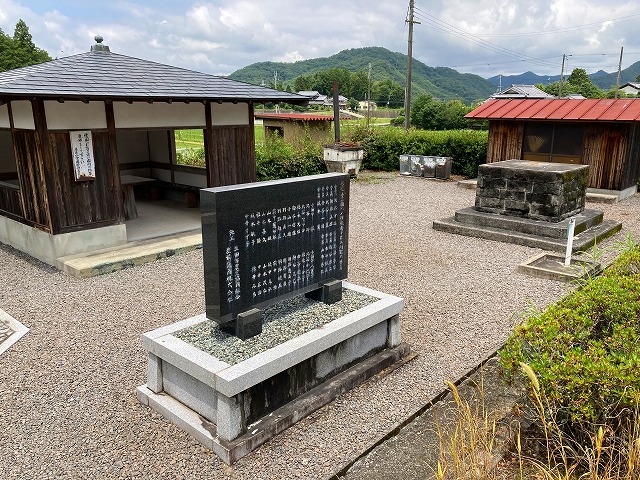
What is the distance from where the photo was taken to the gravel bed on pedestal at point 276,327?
3982 millimetres

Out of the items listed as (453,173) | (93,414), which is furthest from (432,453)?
(453,173)

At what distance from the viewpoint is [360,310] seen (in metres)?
4.72

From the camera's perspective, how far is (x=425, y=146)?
58.6ft

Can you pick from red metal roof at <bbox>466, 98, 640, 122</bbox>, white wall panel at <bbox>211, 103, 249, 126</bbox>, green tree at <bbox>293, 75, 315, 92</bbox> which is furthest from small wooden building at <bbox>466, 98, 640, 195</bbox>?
green tree at <bbox>293, 75, 315, 92</bbox>

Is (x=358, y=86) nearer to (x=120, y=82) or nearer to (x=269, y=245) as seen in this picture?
(x=120, y=82)

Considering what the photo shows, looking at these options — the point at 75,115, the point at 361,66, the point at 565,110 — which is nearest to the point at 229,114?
the point at 75,115

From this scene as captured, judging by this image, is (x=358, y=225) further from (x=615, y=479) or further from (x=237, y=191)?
(x=615, y=479)

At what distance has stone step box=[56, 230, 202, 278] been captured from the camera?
7521 millimetres

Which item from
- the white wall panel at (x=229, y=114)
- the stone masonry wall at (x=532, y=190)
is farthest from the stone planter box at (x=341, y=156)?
the stone masonry wall at (x=532, y=190)

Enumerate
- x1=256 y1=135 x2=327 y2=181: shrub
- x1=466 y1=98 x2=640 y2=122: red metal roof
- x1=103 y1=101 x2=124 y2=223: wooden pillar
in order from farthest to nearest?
x1=256 y1=135 x2=327 y2=181: shrub < x1=466 y1=98 x2=640 y2=122: red metal roof < x1=103 y1=101 x2=124 y2=223: wooden pillar

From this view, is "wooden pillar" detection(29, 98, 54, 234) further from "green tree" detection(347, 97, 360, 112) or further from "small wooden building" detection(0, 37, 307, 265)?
"green tree" detection(347, 97, 360, 112)

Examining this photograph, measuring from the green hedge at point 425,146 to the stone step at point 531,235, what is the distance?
271 inches

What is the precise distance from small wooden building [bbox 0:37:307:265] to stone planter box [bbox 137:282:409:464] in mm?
4630

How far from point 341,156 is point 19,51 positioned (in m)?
48.5
